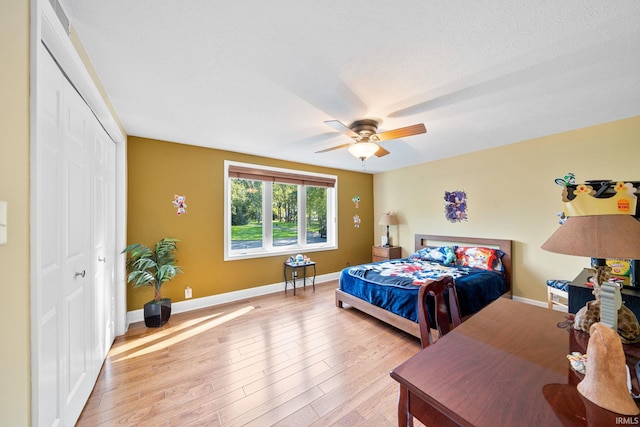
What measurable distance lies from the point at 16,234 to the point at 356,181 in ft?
15.9

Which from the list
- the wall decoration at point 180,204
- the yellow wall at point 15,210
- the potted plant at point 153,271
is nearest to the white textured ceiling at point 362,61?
the yellow wall at point 15,210

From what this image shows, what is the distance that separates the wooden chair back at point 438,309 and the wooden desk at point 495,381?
0.13 meters

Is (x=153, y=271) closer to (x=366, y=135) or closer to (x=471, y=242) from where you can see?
(x=366, y=135)

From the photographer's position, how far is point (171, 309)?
121 inches

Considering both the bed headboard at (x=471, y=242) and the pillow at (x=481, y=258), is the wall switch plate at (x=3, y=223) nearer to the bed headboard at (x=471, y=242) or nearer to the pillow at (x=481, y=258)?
the pillow at (x=481, y=258)

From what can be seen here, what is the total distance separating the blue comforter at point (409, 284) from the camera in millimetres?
2539

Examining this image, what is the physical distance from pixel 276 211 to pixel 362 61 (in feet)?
9.87

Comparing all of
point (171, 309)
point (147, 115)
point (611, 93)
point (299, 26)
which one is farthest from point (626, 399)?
point (171, 309)

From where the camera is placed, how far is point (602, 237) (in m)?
0.90

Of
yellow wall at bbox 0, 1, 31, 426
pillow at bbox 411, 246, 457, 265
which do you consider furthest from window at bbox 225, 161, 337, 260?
yellow wall at bbox 0, 1, 31, 426

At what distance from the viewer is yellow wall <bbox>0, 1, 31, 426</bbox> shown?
763 millimetres

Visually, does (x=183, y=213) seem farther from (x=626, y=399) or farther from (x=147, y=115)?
(x=626, y=399)

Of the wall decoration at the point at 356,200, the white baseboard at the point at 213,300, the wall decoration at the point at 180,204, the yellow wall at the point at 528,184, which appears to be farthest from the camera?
the wall decoration at the point at 356,200

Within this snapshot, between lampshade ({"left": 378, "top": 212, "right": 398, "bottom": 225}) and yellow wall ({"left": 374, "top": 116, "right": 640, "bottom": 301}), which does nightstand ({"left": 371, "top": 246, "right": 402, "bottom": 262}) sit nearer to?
lampshade ({"left": 378, "top": 212, "right": 398, "bottom": 225})
